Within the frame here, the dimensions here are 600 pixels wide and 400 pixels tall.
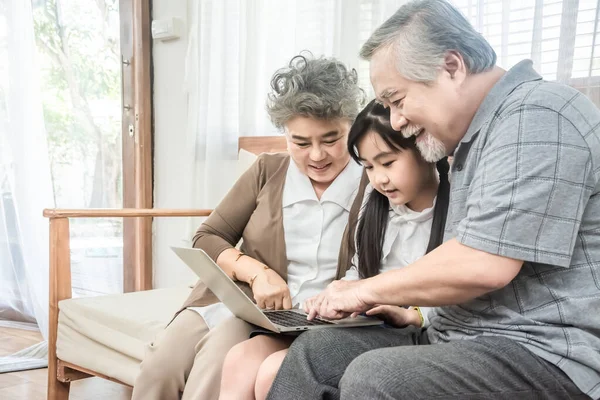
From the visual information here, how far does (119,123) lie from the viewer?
3.42 m

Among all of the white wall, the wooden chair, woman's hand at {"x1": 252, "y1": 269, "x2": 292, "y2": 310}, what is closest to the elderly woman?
woman's hand at {"x1": 252, "y1": 269, "x2": 292, "y2": 310}

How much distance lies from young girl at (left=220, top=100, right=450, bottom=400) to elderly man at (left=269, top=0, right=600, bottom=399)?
145 millimetres

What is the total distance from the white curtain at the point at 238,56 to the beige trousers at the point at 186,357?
1.08m

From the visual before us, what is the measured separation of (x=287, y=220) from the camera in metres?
1.63

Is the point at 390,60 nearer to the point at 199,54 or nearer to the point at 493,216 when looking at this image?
the point at 493,216

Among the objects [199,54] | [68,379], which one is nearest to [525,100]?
[68,379]

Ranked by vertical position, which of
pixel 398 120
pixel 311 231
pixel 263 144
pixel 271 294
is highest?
pixel 398 120

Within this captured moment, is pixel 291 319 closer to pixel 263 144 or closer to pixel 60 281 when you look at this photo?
pixel 60 281

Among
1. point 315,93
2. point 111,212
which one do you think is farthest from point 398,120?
point 111,212

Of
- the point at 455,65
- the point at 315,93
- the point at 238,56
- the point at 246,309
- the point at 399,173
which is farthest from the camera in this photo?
the point at 238,56

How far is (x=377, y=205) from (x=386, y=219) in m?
0.04

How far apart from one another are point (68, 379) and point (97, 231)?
54.1 inches

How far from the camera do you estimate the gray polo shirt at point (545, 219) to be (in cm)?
94

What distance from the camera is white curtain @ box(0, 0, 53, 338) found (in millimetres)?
3145
